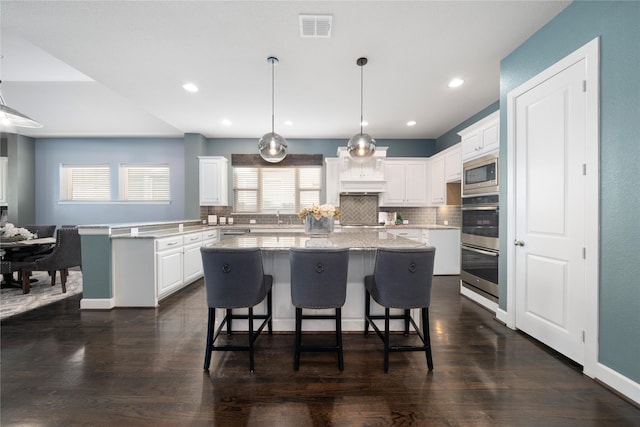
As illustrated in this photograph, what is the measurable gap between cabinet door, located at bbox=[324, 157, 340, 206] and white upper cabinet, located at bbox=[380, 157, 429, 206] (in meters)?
1.04

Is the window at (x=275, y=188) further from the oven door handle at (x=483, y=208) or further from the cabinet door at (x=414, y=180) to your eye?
the oven door handle at (x=483, y=208)

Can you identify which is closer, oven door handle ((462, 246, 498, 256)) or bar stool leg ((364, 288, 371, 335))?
bar stool leg ((364, 288, 371, 335))

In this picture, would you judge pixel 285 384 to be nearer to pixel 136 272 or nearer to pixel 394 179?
pixel 136 272

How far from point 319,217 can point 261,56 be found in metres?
1.87

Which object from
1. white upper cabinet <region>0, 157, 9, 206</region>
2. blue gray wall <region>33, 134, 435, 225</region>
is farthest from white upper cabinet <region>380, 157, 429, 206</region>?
white upper cabinet <region>0, 157, 9, 206</region>

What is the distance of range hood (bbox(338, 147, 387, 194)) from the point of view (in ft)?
17.7

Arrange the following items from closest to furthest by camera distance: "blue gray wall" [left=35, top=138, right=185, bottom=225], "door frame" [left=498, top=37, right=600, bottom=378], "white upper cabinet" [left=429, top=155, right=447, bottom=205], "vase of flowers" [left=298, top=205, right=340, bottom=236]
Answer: "door frame" [left=498, top=37, right=600, bottom=378], "vase of flowers" [left=298, top=205, right=340, bottom=236], "white upper cabinet" [left=429, top=155, right=447, bottom=205], "blue gray wall" [left=35, top=138, right=185, bottom=225]

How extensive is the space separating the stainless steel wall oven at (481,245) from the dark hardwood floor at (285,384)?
732mm

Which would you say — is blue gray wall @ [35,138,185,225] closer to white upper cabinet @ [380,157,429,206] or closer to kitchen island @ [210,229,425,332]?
kitchen island @ [210,229,425,332]

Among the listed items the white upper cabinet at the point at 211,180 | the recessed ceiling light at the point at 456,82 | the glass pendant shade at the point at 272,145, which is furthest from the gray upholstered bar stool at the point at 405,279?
the white upper cabinet at the point at 211,180

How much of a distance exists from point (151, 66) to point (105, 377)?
3169 millimetres

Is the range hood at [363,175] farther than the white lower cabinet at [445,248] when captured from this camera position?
Yes

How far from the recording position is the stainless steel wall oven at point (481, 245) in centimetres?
304

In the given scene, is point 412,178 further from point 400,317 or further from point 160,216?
point 160,216
